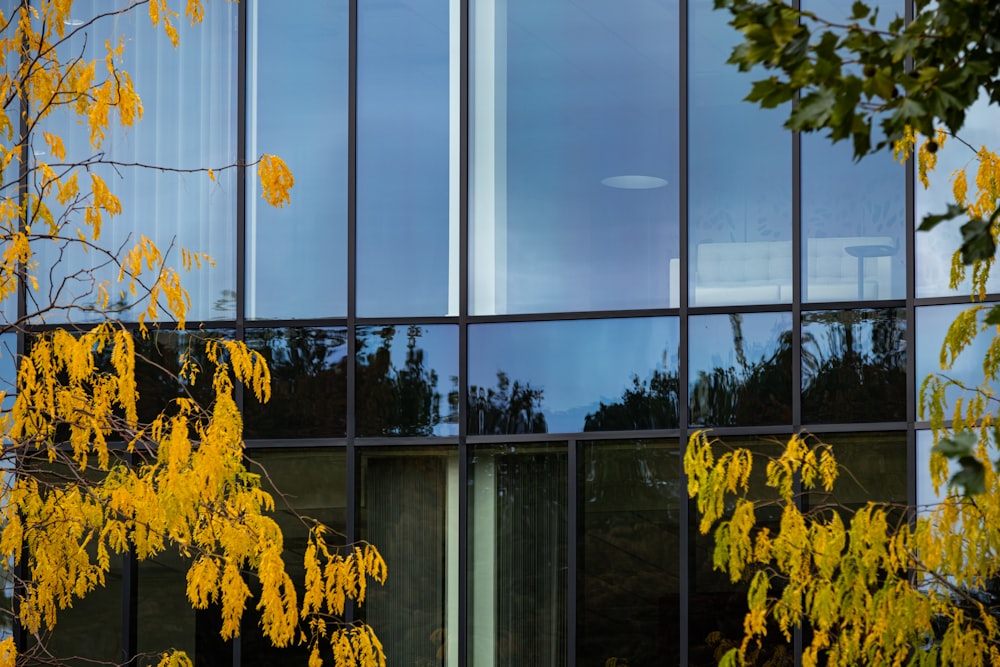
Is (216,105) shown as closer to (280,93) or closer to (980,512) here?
(280,93)

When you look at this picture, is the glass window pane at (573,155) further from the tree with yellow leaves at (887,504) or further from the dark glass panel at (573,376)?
the tree with yellow leaves at (887,504)

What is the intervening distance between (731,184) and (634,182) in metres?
0.65

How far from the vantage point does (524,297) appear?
9.35 meters

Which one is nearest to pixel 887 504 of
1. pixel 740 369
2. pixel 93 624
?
pixel 740 369

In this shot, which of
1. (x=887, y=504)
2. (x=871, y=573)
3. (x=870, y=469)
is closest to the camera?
(x=871, y=573)

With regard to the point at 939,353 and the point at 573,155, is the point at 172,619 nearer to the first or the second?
the point at 573,155

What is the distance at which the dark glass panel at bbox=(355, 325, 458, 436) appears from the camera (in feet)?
30.8

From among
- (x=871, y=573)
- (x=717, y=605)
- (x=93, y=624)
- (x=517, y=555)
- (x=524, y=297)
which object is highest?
(x=524, y=297)

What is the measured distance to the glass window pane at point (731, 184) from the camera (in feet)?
29.2

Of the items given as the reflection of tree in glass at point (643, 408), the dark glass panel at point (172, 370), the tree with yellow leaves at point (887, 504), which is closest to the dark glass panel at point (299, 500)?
the dark glass panel at point (172, 370)

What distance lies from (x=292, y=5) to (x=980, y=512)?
615 cm

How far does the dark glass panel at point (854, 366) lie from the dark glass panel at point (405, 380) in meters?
2.37

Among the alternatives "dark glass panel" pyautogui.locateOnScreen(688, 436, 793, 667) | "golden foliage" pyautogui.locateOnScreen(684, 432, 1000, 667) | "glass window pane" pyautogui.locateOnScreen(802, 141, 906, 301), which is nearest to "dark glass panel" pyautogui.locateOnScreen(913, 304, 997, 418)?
"glass window pane" pyautogui.locateOnScreen(802, 141, 906, 301)

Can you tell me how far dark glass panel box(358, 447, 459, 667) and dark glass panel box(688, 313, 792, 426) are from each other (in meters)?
1.77
